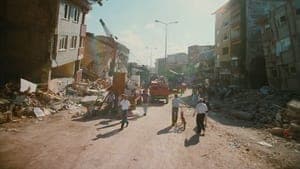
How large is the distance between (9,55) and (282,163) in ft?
72.0

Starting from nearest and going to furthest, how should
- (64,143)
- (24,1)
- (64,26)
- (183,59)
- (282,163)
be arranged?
(282,163) < (64,143) < (24,1) < (64,26) < (183,59)

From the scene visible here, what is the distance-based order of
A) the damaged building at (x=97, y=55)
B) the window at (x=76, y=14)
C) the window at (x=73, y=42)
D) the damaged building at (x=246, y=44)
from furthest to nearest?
the damaged building at (x=97, y=55) < the damaged building at (x=246, y=44) < the window at (x=73, y=42) < the window at (x=76, y=14)

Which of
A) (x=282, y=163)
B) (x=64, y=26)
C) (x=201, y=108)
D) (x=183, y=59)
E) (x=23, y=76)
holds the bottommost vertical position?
(x=282, y=163)

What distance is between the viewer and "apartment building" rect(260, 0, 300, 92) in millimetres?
24781

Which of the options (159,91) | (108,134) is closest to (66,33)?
(159,91)

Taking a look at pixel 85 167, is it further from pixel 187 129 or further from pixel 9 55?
pixel 9 55

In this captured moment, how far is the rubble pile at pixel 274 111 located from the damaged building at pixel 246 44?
9.41m

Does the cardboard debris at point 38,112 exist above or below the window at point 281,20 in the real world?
below

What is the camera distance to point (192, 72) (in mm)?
73312

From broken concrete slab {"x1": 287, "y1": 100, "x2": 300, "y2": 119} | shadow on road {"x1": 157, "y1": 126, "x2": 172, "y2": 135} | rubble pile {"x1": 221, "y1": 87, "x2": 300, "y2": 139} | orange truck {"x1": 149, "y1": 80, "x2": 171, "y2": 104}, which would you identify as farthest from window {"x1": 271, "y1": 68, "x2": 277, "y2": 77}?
shadow on road {"x1": 157, "y1": 126, "x2": 172, "y2": 135}

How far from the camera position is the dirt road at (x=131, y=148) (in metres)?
8.29

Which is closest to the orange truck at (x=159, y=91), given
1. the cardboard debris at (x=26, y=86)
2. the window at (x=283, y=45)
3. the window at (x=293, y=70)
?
the cardboard debris at (x=26, y=86)

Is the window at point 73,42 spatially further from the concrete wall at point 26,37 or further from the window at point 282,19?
the window at point 282,19

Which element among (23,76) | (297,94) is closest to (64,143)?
(23,76)
